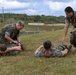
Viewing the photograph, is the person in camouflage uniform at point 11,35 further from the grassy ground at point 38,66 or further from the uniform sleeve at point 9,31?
the grassy ground at point 38,66

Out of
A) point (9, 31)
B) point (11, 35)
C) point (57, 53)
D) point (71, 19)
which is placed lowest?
point (57, 53)

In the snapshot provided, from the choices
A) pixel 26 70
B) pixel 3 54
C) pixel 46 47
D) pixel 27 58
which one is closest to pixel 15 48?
pixel 3 54

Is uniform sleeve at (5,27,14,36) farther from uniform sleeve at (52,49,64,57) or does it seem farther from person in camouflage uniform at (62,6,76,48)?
uniform sleeve at (52,49,64,57)

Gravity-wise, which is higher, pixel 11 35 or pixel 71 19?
pixel 71 19

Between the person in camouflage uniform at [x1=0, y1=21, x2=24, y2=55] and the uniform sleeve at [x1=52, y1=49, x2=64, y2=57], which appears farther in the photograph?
the person in camouflage uniform at [x1=0, y1=21, x2=24, y2=55]

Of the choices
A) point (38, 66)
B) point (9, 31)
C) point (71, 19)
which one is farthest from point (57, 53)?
point (9, 31)

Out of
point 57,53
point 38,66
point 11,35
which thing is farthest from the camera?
point 11,35

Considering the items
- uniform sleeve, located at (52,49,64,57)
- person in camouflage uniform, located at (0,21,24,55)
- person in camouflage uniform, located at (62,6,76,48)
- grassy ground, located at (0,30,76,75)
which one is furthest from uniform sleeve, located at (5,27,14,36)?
uniform sleeve, located at (52,49,64,57)

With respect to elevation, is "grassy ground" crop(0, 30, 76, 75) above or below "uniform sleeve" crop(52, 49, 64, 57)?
below

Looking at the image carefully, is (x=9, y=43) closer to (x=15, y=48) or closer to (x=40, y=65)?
(x=15, y=48)

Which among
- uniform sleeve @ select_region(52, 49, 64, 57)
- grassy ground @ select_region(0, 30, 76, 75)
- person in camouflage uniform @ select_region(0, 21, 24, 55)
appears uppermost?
person in camouflage uniform @ select_region(0, 21, 24, 55)

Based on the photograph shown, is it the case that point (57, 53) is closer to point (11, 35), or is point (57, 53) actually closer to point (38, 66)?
point (38, 66)

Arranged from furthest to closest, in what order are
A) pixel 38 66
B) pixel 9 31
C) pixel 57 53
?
pixel 9 31 < pixel 57 53 < pixel 38 66

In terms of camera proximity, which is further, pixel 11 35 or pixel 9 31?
pixel 11 35
